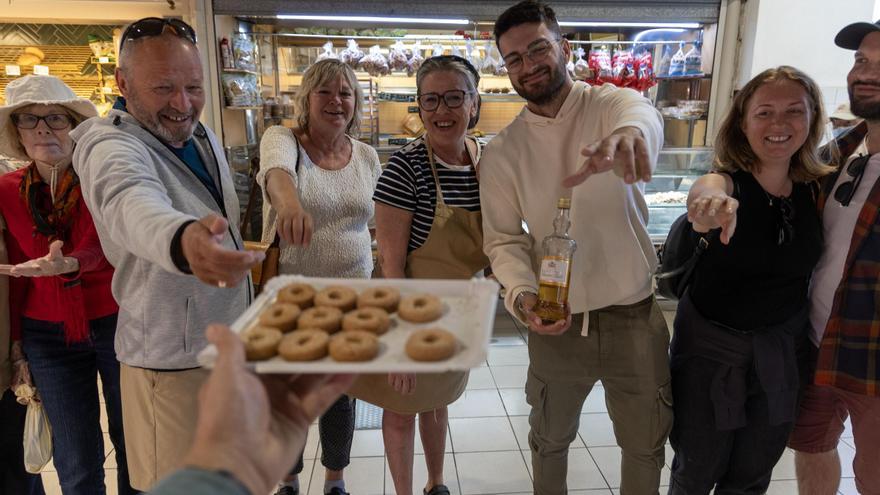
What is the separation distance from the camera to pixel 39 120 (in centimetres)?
204

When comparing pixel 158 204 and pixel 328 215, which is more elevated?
pixel 158 204

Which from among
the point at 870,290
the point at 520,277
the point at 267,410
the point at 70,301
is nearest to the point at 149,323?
the point at 70,301

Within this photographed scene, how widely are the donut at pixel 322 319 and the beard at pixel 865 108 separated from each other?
1.86 metres

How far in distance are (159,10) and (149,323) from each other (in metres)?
3.50

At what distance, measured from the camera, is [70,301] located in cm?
195

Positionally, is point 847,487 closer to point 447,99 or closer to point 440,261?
point 440,261

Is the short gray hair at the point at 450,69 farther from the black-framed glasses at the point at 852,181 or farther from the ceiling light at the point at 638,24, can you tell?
the ceiling light at the point at 638,24

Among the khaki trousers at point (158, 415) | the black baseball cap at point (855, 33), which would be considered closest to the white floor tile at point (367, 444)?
the khaki trousers at point (158, 415)

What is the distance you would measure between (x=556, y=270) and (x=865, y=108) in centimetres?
124

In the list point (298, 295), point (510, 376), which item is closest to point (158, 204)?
point (298, 295)

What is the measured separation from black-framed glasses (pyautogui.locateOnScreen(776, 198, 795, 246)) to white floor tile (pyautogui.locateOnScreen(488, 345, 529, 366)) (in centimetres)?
244

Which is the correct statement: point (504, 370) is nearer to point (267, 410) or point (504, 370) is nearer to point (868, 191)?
point (868, 191)

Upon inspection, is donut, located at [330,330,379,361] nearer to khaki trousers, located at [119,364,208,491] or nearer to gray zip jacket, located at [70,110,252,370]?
gray zip jacket, located at [70,110,252,370]

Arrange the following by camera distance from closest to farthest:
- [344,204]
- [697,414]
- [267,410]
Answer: [267,410] → [697,414] → [344,204]
